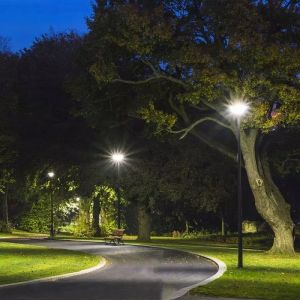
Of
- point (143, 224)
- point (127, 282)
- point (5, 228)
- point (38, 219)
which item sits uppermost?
point (38, 219)

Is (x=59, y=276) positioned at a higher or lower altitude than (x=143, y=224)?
lower

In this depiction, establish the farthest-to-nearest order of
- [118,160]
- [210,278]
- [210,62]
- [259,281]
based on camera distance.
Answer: [118,160] < [210,62] < [210,278] < [259,281]

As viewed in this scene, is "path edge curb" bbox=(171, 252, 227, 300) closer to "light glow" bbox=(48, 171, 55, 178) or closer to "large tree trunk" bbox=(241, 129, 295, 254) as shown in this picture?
"large tree trunk" bbox=(241, 129, 295, 254)

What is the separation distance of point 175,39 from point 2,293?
16.3m

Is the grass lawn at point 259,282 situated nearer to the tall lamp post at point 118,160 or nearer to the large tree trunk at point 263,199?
the large tree trunk at point 263,199

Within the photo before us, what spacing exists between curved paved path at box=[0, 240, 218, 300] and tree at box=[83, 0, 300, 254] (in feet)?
24.5

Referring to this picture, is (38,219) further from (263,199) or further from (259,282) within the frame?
(259,282)

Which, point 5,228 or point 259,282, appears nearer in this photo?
point 259,282

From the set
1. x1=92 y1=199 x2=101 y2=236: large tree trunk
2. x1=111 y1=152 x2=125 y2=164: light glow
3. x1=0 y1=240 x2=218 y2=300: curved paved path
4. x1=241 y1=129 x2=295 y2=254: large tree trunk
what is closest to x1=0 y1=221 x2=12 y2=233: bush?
x1=92 y1=199 x2=101 y2=236: large tree trunk

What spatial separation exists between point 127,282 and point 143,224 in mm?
29895

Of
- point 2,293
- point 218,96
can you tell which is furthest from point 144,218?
point 2,293

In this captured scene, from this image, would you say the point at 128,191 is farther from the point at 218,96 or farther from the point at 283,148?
the point at 218,96

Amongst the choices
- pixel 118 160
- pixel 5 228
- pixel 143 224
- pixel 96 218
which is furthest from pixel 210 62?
pixel 5 228

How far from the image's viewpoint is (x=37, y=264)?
71.9 ft
